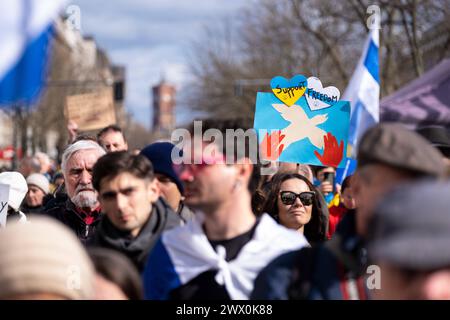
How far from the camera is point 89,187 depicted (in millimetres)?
5621

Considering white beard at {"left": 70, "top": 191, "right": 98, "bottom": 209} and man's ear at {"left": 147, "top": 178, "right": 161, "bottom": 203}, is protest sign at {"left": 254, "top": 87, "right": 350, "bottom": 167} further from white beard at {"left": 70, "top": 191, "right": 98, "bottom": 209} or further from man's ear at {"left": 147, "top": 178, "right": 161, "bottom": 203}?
man's ear at {"left": 147, "top": 178, "right": 161, "bottom": 203}

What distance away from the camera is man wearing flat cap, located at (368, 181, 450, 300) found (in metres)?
2.19

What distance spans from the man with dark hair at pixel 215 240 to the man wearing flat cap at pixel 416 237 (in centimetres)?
121

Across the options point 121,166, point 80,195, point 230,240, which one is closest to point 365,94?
point 80,195

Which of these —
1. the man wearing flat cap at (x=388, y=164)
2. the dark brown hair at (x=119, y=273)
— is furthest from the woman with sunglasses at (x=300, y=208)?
the man wearing flat cap at (x=388, y=164)

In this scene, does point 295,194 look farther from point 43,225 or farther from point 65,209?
point 43,225

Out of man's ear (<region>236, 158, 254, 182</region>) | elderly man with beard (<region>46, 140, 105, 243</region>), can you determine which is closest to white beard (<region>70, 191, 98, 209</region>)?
elderly man with beard (<region>46, 140, 105, 243</region>)

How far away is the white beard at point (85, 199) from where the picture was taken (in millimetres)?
5484

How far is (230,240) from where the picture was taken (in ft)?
11.7

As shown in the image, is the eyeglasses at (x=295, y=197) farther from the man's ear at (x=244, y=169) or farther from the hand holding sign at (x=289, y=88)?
the man's ear at (x=244, y=169)

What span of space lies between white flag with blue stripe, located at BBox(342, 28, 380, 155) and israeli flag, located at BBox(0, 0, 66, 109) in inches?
157

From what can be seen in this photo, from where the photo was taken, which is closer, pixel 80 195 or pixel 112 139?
pixel 80 195

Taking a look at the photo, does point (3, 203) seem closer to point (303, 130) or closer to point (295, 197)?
point (295, 197)

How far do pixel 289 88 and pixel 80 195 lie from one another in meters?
1.51
